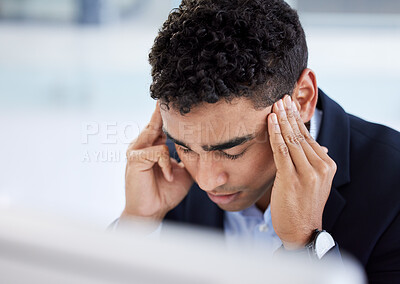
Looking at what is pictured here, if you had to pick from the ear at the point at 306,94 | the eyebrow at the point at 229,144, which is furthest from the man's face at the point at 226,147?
the ear at the point at 306,94

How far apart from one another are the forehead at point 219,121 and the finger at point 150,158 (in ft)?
0.91

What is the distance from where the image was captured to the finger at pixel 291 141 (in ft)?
3.69

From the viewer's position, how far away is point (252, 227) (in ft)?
4.86

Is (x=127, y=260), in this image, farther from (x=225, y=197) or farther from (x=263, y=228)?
(x=263, y=228)

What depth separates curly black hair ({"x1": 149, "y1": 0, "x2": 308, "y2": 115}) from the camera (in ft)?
3.48

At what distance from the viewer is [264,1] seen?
3.86 ft

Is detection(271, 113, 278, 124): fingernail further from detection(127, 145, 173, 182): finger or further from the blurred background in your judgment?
the blurred background

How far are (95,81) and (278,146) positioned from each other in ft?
16.7

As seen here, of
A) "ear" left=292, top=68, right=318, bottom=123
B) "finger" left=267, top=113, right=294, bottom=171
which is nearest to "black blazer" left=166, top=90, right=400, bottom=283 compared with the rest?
"ear" left=292, top=68, right=318, bottom=123

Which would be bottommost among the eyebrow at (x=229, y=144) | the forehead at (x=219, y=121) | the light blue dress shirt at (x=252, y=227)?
the light blue dress shirt at (x=252, y=227)

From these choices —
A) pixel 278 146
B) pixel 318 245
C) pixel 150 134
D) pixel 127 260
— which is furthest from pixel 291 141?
pixel 127 260

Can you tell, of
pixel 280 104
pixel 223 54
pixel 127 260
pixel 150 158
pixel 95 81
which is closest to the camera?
pixel 127 260

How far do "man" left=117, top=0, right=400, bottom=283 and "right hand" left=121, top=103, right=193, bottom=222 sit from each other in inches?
7.0

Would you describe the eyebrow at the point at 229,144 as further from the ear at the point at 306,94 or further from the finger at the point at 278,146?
the ear at the point at 306,94
